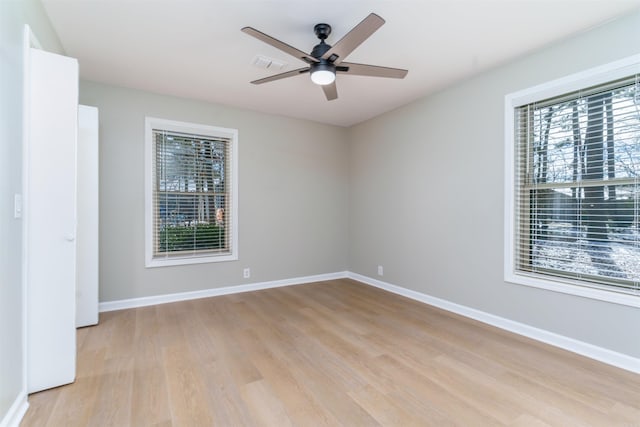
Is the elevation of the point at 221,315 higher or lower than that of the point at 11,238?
lower

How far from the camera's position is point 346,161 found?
5.33m

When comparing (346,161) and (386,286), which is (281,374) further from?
(346,161)

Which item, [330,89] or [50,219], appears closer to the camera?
[50,219]

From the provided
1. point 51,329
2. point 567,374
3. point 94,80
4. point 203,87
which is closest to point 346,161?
point 203,87

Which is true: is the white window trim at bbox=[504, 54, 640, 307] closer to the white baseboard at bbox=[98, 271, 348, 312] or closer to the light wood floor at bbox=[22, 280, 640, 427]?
the light wood floor at bbox=[22, 280, 640, 427]

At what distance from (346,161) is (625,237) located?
12.1ft

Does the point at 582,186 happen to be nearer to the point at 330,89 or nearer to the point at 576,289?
the point at 576,289

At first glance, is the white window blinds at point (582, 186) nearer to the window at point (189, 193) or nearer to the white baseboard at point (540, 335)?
the white baseboard at point (540, 335)

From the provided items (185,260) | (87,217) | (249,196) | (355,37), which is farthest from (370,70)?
(185,260)

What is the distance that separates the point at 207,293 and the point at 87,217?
167 cm

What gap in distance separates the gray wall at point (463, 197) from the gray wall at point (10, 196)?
371 centimetres

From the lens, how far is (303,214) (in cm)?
490

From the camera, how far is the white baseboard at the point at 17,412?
1.56 meters

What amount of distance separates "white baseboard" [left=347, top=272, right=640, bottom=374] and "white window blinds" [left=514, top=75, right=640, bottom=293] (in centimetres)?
50
